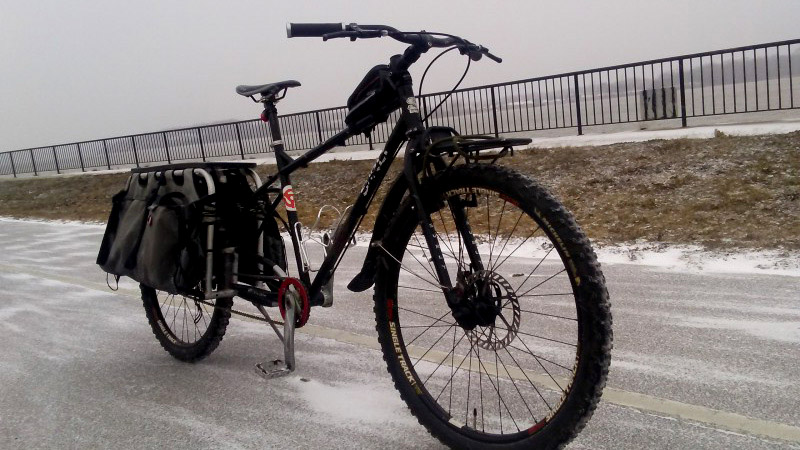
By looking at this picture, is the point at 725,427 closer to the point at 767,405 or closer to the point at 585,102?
the point at 767,405

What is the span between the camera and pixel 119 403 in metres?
3.33

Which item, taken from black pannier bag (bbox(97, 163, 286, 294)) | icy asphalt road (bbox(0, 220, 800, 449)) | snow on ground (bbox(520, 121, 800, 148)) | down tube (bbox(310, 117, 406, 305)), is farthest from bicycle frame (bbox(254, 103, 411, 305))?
snow on ground (bbox(520, 121, 800, 148))

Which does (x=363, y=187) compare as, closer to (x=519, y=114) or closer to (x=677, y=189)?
(x=677, y=189)


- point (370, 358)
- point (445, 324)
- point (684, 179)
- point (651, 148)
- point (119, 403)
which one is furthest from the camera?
point (651, 148)

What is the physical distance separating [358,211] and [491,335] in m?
0.90

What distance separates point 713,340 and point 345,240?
209 cm

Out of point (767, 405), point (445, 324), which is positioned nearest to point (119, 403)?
point (445, 324)

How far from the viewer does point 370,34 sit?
258 centimetres

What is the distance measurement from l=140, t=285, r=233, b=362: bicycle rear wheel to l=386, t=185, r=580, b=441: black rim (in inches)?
42.6

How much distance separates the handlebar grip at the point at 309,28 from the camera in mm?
2578

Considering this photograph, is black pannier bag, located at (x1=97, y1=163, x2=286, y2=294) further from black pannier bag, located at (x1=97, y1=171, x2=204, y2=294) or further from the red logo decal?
the red logo decal

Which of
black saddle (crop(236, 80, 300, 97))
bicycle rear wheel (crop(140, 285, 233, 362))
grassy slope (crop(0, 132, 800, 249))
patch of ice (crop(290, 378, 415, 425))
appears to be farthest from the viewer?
grassy slope (crop(0, 132, 800, 249))

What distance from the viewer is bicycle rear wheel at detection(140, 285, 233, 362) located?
3705 mm

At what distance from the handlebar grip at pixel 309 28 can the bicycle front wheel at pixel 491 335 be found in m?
0.76
